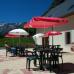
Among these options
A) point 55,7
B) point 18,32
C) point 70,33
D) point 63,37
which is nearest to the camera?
point 18,32

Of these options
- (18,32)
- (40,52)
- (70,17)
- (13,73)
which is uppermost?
(70,17)

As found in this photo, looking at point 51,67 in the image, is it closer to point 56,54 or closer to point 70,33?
point 56,54

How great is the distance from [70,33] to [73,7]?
302 centimetres

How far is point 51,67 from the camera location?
1308cm

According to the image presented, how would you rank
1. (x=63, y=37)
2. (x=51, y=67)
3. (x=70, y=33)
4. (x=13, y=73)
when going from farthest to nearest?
(x=63, y=37), (x=70, y=33), (x=51, y=67), (x=13, y=73)

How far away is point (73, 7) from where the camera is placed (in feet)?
→ 92.5

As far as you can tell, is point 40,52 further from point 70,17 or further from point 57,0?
point 57,0

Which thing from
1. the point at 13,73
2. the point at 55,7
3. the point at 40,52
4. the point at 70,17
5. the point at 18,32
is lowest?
the point at 13,73

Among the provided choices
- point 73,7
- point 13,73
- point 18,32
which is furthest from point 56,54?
point 73,7

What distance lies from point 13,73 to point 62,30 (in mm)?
17685

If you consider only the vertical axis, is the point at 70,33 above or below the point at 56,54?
above

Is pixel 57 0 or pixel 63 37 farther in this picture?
pixel 57 0

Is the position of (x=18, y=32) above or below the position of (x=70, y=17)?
below

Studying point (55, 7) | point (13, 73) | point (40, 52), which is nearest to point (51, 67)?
point (40, 52)
